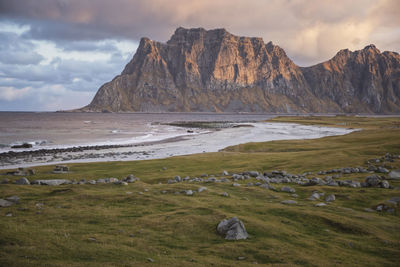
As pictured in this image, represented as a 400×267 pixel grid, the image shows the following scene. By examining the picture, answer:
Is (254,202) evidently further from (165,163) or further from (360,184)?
(165,163)

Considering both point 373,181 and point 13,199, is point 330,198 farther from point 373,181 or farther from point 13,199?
point 13,199

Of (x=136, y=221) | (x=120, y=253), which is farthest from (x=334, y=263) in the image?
(x=136, y=221)

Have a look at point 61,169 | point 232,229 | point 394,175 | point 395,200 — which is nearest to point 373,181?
point 394,175

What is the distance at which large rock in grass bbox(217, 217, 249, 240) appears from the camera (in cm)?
1398

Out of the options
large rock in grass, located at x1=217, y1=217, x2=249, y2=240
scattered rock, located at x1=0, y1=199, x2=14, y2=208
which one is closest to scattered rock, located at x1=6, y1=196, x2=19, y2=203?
scattered rock, located at x1=0, y1=199, x2=14, y2=208

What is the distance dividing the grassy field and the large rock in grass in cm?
39

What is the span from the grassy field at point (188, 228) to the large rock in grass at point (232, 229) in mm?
392

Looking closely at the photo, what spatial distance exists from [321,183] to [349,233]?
12.7 metres

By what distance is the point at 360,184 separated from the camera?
2647 cm

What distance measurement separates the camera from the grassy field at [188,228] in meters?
11.6

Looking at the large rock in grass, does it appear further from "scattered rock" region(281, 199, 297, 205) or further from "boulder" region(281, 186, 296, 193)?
"boulder" region(281, 186, 296, 193)

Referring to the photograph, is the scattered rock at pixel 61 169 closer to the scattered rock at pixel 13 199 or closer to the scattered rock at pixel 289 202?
the scattered rock at pixel 13 199

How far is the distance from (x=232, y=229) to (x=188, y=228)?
2.46 metres

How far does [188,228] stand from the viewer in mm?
15250
